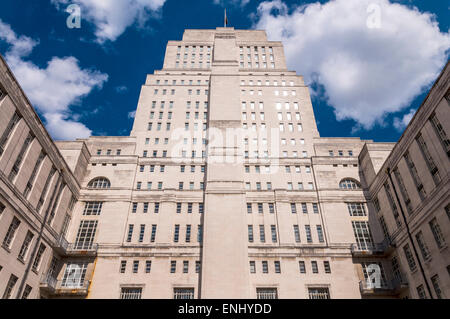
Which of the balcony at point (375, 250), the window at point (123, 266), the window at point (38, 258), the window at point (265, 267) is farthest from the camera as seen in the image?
the window at point (265, 267)

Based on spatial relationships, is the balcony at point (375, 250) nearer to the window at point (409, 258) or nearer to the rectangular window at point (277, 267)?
the window at point (409, 258)

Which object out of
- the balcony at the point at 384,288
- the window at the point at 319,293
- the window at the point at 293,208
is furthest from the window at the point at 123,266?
the balcony at the point at 384,288

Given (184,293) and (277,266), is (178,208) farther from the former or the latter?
(277,266)

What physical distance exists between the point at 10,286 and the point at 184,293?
19.7 meters

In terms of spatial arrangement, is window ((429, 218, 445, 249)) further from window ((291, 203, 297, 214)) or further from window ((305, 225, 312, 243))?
window ((291, 203, 297, 214))

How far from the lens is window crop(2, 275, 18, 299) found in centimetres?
3127

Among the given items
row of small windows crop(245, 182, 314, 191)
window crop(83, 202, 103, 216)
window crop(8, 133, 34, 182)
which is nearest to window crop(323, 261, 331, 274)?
row of small windows crop(245, 182, 314, 191)

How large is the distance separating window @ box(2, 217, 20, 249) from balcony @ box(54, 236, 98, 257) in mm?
8187

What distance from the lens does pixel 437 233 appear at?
3253 cm

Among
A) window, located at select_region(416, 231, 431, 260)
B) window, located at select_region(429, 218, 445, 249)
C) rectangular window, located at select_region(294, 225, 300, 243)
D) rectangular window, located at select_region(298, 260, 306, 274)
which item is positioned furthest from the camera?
rectangular window, located at select_region(294, 225, 300, 243)

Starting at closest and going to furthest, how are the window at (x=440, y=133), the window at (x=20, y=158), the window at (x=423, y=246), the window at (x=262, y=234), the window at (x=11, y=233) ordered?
the window at (x=440, y=133) < the window at (x=11, y=233) < the window at (x=20, y=158) < the window at (x=423, y=246) < the window at (x=262, y=234)

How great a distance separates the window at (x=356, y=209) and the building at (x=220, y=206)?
17 centimetres

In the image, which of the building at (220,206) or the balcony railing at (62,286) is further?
the balcony railing at (62,286)

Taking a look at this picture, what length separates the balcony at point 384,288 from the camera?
38531mm
